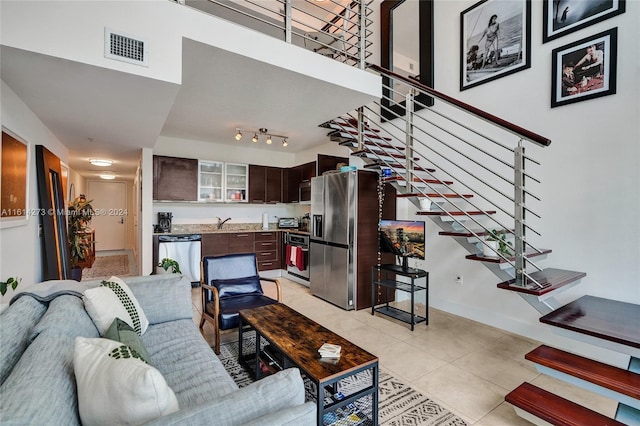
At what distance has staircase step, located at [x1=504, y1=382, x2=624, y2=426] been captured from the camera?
1726 millimetres

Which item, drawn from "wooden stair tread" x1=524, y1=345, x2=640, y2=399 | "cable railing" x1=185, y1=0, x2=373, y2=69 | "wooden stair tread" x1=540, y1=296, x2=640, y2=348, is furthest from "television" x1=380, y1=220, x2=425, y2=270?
"cable railing" x1=185, y1=0, x2=373, y2=69

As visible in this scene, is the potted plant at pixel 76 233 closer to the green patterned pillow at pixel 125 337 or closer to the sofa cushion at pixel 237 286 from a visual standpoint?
the sofa cushion at pixel 237 286

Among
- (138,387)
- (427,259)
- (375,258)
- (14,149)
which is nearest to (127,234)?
(14,149)

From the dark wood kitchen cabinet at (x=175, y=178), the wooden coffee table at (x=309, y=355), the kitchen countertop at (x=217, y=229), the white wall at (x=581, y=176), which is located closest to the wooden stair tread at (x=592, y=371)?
the white wall at (x=581, y=176)

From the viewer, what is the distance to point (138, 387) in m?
0.86

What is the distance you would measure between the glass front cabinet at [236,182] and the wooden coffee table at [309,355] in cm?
364

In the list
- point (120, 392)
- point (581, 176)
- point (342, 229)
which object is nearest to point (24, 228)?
point (120, 392)

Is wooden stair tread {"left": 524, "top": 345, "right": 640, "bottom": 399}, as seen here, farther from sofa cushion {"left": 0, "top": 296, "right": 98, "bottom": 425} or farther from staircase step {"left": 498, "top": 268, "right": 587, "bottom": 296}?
sofa cushion {"left": 0, "top": 296, "right": 98, "bottom": 425}

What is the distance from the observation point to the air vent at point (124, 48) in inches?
75.9

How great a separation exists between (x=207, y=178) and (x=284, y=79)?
11.1 feet

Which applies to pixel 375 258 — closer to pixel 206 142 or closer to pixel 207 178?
pixel 207 178

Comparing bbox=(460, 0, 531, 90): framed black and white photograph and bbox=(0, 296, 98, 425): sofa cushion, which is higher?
bbox=(460, 0, 531, 90): framed black and white photograph

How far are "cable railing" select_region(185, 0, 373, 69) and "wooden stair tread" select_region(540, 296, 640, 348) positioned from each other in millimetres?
2966

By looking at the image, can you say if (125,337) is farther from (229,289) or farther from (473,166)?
(473,166)
